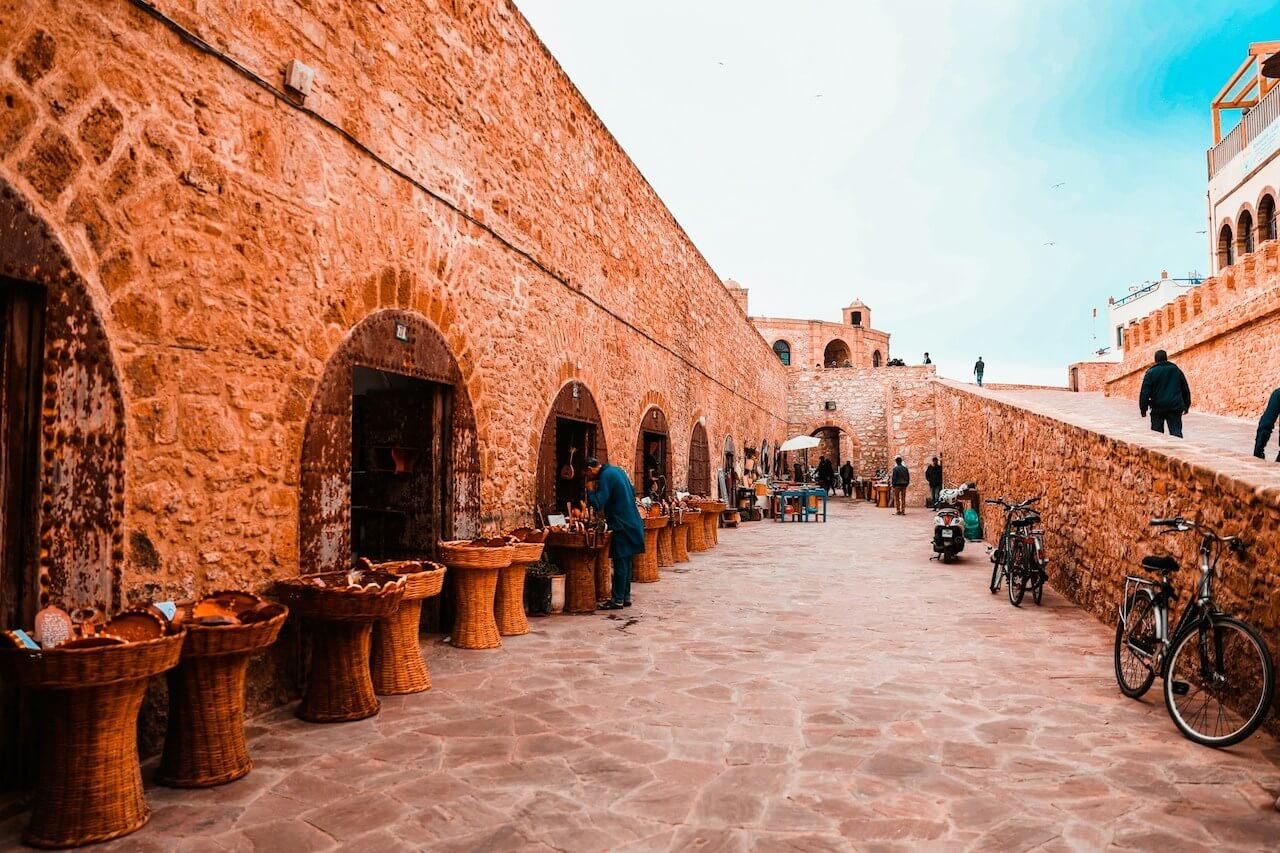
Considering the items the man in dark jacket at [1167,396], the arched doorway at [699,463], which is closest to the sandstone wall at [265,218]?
the man in dark jacket at [1167,396]

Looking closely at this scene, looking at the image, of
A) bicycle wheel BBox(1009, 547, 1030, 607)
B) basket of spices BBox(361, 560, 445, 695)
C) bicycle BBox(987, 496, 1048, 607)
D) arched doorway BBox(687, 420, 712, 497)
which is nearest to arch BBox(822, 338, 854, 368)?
arched doorway BBox(687, 420, 712, 497)

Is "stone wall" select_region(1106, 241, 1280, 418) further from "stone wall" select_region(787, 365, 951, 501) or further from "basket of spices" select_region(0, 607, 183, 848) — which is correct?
"basket of spices" select_region(0, 607, 183, 848)

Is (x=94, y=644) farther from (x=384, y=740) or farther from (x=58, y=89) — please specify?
(x=58, y=89)

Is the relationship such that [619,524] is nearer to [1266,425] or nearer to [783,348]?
[1266,425]

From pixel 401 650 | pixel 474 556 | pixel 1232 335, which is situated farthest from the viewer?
pixel 1232 335

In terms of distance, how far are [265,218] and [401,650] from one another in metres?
2.50

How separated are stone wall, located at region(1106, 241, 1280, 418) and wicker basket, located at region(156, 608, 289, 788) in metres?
14.7

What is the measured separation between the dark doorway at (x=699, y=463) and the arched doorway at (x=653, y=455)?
1.94 metres

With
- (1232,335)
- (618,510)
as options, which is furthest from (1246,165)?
(618,510)

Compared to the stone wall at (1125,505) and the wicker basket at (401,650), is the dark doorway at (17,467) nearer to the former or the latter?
the wicker basket at (401,650)

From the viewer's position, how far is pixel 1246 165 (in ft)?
70.6

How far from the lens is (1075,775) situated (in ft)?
10.9

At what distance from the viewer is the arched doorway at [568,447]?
8.00 m

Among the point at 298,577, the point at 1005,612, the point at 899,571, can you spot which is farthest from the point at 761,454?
the point at 298,577
